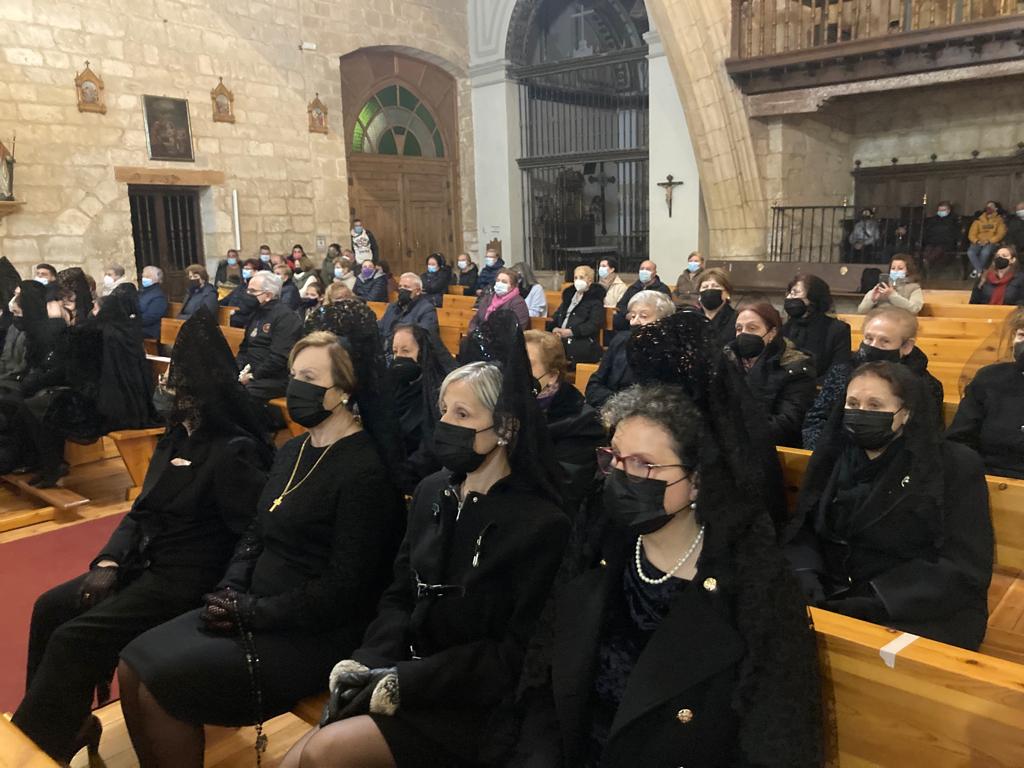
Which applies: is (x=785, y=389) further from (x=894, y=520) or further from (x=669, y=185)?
(x=669, y=185)

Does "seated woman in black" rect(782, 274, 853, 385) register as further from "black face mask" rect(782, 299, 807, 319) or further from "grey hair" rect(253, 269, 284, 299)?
"grey hair" rect(253, 269, 284, 299)

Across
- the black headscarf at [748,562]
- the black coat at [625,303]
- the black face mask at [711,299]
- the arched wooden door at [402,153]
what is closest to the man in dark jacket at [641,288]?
the black coat at [625,303]

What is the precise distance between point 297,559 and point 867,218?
1166 cm

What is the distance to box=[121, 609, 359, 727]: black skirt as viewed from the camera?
2.18m

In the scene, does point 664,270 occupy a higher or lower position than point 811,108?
lower

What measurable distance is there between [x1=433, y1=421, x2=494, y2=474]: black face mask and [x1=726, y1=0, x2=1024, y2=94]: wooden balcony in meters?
9.01

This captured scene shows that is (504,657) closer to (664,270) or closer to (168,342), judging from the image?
(168,342)

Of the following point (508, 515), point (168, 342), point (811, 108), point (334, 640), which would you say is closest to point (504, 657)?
point (508, 515)

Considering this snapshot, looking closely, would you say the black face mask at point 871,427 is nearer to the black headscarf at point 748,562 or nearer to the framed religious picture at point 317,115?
the black headscarf at point 748,562

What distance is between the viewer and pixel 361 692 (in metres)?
1.93

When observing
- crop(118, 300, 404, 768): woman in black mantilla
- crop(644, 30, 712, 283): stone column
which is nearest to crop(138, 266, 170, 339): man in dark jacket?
crop(118, 300, 404, 768): woman in black mantilla

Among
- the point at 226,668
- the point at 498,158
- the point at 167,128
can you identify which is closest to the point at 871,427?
the point at 226,668

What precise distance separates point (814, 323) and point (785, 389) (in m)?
1.41

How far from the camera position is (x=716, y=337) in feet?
5.93
